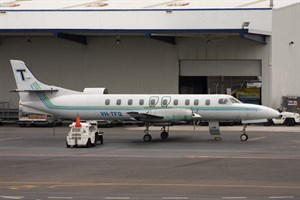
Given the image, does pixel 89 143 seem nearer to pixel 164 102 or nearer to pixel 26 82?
pixel 164 102

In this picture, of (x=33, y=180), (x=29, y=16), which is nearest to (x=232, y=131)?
(x=29, y=16)

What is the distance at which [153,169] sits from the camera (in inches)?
925

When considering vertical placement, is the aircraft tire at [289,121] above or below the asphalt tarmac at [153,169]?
above

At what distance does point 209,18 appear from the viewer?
50562 millimetres

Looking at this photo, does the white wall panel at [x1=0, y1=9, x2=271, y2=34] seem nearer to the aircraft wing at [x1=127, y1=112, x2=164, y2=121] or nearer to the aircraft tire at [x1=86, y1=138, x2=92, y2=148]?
the aircraft wing at [x1=127, y1=112, x2=164, y2=121]

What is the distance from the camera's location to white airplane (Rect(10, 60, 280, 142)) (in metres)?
36.2

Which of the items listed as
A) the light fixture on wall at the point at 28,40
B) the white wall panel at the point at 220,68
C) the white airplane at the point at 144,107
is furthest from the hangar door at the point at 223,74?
the white airplane at the point at 144,107

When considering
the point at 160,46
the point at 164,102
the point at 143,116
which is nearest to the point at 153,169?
the point at 143,116

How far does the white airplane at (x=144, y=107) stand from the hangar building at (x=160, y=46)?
537 inches

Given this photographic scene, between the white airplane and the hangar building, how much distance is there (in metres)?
13.6

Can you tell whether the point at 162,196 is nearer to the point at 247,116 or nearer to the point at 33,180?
the point at 33,180

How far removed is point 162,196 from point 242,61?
36.6 m

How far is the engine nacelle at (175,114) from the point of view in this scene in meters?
36.0

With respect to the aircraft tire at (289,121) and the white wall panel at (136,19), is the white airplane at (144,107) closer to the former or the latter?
the white wall panel at (136,19)
